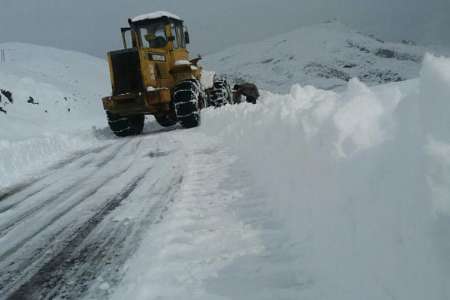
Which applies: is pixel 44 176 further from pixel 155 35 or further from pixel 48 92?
pixel 48 92

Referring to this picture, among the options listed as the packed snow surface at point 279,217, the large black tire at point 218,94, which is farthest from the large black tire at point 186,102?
the packed snow surface at point 279,217

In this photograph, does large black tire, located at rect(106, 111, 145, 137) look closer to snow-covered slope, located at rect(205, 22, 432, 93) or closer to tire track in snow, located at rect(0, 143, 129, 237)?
tire track in snow, located at rect(0, 143, 129, 237)

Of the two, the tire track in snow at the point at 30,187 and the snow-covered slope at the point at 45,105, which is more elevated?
the snow-covered slope at the point at 45,105

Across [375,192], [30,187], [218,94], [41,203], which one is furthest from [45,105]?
[375,192]

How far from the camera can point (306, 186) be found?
3271mm

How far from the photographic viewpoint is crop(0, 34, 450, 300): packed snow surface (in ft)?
5.69

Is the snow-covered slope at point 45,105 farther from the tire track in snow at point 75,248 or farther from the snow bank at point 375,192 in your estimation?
the snow bank at point 375,192

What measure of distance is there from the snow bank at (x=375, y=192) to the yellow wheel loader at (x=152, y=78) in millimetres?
8464

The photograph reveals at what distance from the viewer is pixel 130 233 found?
3658mm

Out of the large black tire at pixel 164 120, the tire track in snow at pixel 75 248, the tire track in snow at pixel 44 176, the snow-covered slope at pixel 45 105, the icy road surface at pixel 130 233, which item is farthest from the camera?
the large black tire at pixel 164 120

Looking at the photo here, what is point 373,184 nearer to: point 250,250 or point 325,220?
point 325,220

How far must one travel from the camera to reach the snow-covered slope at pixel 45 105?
9.51 meters

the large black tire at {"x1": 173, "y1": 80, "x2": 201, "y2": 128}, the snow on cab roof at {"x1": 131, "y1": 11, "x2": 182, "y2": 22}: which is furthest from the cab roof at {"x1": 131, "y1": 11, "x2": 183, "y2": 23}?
the large black tire at {"x1": 173, "y1": 80, "x2": 201, "y2": 128}

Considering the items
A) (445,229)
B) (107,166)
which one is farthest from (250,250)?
(107,166)
